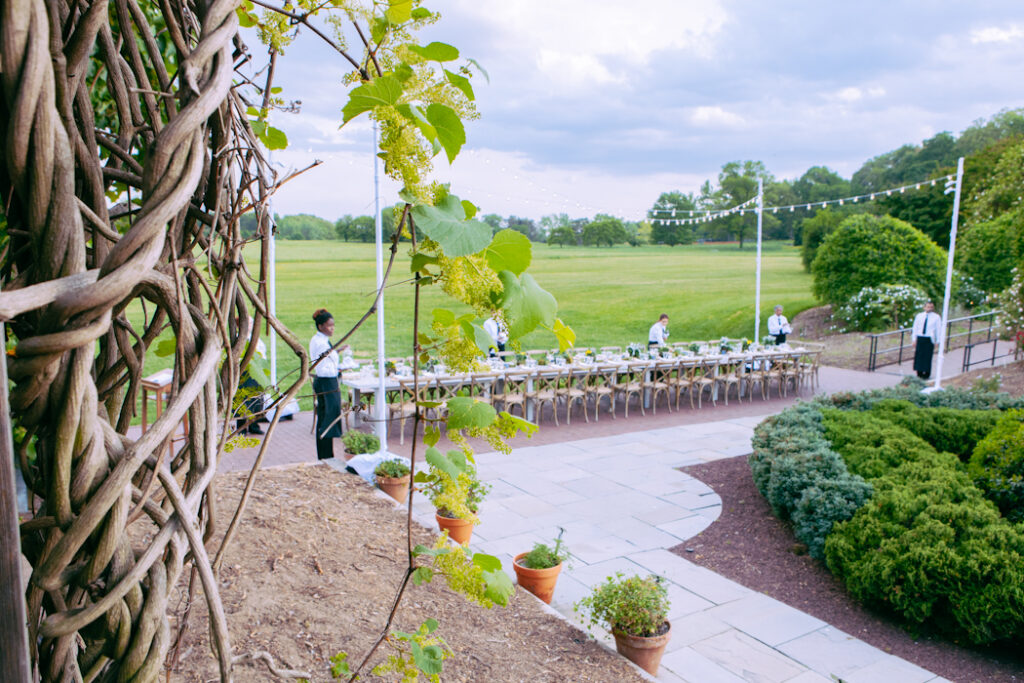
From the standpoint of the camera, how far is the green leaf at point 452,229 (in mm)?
979

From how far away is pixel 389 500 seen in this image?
5.48 m

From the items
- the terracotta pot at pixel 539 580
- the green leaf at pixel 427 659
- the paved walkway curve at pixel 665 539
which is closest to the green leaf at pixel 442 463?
the green leaf at pixel 427 659

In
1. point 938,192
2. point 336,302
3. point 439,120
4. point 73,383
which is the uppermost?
point 938,192

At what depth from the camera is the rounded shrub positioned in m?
5.66

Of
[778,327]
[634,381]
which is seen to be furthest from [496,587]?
[778,327]

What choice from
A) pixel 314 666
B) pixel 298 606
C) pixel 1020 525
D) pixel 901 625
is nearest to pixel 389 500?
pixel 298 606

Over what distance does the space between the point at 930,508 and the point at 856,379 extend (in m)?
10.9

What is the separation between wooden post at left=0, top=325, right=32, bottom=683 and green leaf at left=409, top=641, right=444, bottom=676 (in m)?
0.88

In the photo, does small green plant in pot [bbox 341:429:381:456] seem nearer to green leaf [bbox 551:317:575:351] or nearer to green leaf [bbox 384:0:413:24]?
green leaf [bbox 551:317:575:351]

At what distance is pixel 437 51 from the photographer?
1.06 meters

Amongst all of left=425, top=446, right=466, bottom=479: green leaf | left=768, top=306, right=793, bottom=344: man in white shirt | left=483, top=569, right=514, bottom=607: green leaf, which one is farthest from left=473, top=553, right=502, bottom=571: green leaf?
left=768, top=306, right=793, bottom=344: man in white shirt

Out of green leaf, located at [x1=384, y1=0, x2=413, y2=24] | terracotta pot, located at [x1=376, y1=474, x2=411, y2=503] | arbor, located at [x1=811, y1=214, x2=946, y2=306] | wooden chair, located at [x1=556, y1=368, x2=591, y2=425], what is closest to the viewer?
green leaf, located at [x1=384, y1=0, x2=413, y2=24]

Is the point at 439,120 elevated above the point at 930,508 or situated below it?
above

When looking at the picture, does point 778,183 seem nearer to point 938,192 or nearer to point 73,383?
point 938,192
